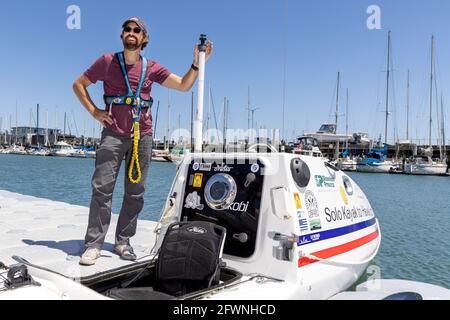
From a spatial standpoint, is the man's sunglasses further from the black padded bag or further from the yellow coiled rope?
the black padded bag

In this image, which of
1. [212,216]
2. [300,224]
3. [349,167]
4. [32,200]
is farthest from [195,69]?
[349,167]

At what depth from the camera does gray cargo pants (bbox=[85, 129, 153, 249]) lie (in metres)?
3.59

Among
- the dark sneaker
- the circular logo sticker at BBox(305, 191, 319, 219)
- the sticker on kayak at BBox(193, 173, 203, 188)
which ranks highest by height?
the sticker on kayak at BBox(193, 173, 203, 188)

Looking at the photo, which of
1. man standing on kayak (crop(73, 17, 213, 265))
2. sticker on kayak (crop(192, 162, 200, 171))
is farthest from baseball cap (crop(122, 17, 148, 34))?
sticker on kayak (crop(192, 162, 200, 171))

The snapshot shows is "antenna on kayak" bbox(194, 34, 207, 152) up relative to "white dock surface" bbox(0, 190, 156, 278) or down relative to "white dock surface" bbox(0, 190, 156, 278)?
up

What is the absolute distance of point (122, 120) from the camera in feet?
12.0

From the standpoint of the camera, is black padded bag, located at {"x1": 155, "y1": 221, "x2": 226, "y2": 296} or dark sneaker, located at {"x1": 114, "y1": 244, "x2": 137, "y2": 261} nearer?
black padded bag, located at {"x1": 155, "y1": 221, "x2": 226, "y2": 296}

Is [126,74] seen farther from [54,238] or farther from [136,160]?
[54,238]

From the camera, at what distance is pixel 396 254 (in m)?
6.93

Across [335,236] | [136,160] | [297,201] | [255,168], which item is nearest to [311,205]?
[297,201]

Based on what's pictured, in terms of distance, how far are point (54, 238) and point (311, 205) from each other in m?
3.48

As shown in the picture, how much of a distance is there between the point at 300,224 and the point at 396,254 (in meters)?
4.96

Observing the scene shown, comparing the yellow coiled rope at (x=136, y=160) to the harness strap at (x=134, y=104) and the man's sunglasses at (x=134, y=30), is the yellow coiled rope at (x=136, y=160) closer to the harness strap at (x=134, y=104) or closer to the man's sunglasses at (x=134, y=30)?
the harness strap at (x=134, y=104)

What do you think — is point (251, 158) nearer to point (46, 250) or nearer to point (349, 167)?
point (46, 250)
